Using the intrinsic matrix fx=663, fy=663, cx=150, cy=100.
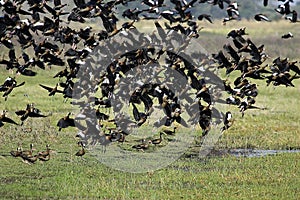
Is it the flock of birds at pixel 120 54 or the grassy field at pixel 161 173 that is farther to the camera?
the grassy field at pixel 161 173

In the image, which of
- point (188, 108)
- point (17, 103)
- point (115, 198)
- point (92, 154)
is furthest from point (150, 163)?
point (17, 103)

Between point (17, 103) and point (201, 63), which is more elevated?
point (201, 63)

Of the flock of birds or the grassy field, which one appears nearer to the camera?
the flock of birds

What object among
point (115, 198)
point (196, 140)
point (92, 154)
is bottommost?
point (196, 140)

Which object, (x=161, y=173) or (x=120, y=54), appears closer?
(x=120, y=54)

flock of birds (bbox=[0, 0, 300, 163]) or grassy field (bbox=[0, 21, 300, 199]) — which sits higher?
flock of birds (bbox=[0, 0, 300, 163])

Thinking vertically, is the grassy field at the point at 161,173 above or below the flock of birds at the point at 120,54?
below

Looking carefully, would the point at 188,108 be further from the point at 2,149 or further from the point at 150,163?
the point at 2,149

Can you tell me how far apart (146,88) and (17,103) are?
1314cm

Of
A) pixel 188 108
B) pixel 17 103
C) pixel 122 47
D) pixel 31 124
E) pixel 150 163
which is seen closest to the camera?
pixel 122 47

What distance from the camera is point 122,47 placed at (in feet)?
27.7

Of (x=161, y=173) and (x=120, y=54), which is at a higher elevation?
(x=120, y=54)

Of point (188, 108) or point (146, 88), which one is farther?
point (188, 108)

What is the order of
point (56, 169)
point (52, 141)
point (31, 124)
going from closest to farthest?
point (56, 169) < point (52, 141) < point (31, 124)
